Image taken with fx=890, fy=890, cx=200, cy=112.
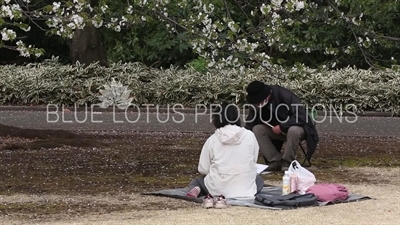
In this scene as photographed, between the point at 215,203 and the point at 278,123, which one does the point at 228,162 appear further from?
the point at 278,123

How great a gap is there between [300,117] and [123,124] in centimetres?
664

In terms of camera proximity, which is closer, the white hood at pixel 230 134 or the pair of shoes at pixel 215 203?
the pair of shoes at pixel 215 203

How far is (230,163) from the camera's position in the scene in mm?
8359

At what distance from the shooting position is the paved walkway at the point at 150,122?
1550 cm

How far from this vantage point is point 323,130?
15.4 meters

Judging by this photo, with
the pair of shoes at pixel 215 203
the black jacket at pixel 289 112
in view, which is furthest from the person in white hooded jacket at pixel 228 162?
the black jacket at pixel 289 112

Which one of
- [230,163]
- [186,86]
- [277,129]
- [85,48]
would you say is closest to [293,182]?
[230,163]

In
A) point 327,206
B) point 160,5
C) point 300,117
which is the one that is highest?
point 160,5

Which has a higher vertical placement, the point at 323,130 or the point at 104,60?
the point at 104,60

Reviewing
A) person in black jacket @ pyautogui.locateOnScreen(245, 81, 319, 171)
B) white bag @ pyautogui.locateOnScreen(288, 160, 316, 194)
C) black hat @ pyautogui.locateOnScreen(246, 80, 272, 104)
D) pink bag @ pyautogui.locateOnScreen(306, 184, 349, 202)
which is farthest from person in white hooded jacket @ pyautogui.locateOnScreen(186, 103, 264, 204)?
person in black jacket @ pyautogui.locateOnScreen(245, 81, 319, 171)

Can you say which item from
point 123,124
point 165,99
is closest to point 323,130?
point 123,124

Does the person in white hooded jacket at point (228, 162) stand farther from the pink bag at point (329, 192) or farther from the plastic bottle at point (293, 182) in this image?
the pink bag at point (329, 192)

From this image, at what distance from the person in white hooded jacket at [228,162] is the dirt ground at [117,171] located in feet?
1.14

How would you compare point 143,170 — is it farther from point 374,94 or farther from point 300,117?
point 374,94
